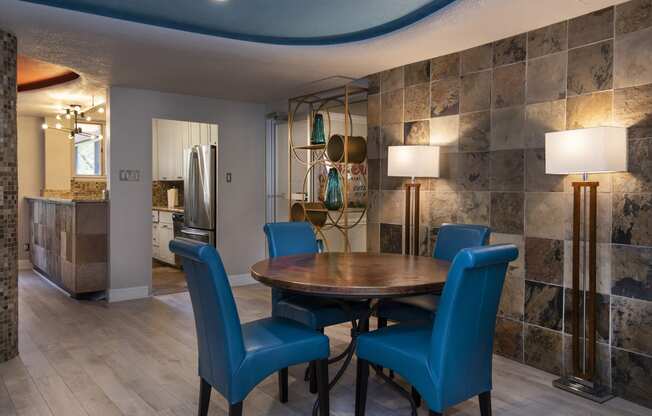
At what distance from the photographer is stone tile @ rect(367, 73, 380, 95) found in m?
4.48

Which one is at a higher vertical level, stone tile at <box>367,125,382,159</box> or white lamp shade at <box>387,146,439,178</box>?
stone tile at <box>367,125,382,159</box>

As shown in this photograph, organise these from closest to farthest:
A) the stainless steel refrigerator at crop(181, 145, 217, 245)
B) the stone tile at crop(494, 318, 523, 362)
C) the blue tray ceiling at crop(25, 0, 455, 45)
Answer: the blue tray ceiling at crop(25, 0, 455, 45), the stone tile at crop(494, 318, 523, 362), the stainless steel refrigerator at crop(181, 145, 217, 245)

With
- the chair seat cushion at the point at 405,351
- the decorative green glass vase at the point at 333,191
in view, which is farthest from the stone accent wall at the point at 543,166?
the chair seat cushion at the point at 405,351

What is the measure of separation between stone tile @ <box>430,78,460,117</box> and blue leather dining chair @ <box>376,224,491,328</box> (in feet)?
3.58

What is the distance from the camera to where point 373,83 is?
14.8ft

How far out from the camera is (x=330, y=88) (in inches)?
195

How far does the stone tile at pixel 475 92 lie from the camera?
3525 millimetres

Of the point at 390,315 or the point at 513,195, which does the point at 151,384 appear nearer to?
the point at 390,315

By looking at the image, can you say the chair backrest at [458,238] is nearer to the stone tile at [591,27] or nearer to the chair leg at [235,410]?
the stone tile at [591,27]

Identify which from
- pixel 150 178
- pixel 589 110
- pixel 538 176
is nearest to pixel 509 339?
pixel 538 176

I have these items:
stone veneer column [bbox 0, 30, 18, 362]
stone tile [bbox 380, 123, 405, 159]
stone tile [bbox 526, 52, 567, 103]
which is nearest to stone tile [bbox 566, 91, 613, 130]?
stone tile [bbox 526, 52, 567, 103]

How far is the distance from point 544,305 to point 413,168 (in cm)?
134

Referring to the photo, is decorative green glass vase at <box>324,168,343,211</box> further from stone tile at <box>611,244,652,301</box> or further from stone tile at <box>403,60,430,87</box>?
stone tile at <box>611,244,652,301</box>

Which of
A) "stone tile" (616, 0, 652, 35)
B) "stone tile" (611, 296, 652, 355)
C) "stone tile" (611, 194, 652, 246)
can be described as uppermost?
"stone tile" (616, 0, 652, 35)
